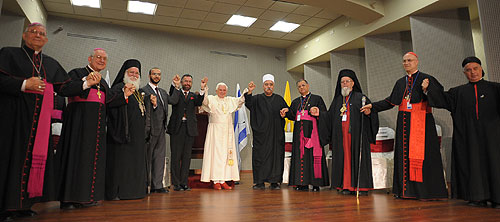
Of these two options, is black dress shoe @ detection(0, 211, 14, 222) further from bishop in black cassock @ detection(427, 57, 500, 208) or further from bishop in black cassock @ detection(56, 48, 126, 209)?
bishop in black cassock @ detection(427, 57, 500, 208)

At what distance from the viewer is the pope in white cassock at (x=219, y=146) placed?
482 cm

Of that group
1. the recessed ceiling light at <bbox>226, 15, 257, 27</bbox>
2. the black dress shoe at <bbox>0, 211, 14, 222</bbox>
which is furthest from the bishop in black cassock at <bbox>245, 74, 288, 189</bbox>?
the recessed ceiling light at <bbox>226, 15, 257, 27</bbox>

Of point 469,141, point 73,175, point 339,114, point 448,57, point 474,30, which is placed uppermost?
point 474,30

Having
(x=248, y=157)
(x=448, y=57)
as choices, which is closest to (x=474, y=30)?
(x=448, y=57)

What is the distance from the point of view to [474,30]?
6570mm

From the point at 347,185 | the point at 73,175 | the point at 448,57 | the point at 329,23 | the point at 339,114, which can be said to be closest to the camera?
the point at 73,175

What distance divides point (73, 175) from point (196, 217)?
1.32 metres

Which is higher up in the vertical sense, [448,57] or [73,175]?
[448,57]

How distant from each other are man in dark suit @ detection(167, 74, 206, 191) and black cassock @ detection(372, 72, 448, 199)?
2.71m

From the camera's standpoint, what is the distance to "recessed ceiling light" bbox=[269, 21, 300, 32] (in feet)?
28.9

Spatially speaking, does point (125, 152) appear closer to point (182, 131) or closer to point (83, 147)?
point (83, 147)

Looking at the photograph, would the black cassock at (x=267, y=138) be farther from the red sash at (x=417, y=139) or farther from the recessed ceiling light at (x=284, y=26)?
the recessed ceiling light at (x=284, y=26)

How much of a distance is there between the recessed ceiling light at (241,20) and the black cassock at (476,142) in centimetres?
577

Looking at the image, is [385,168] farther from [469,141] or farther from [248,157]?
[248,157]
